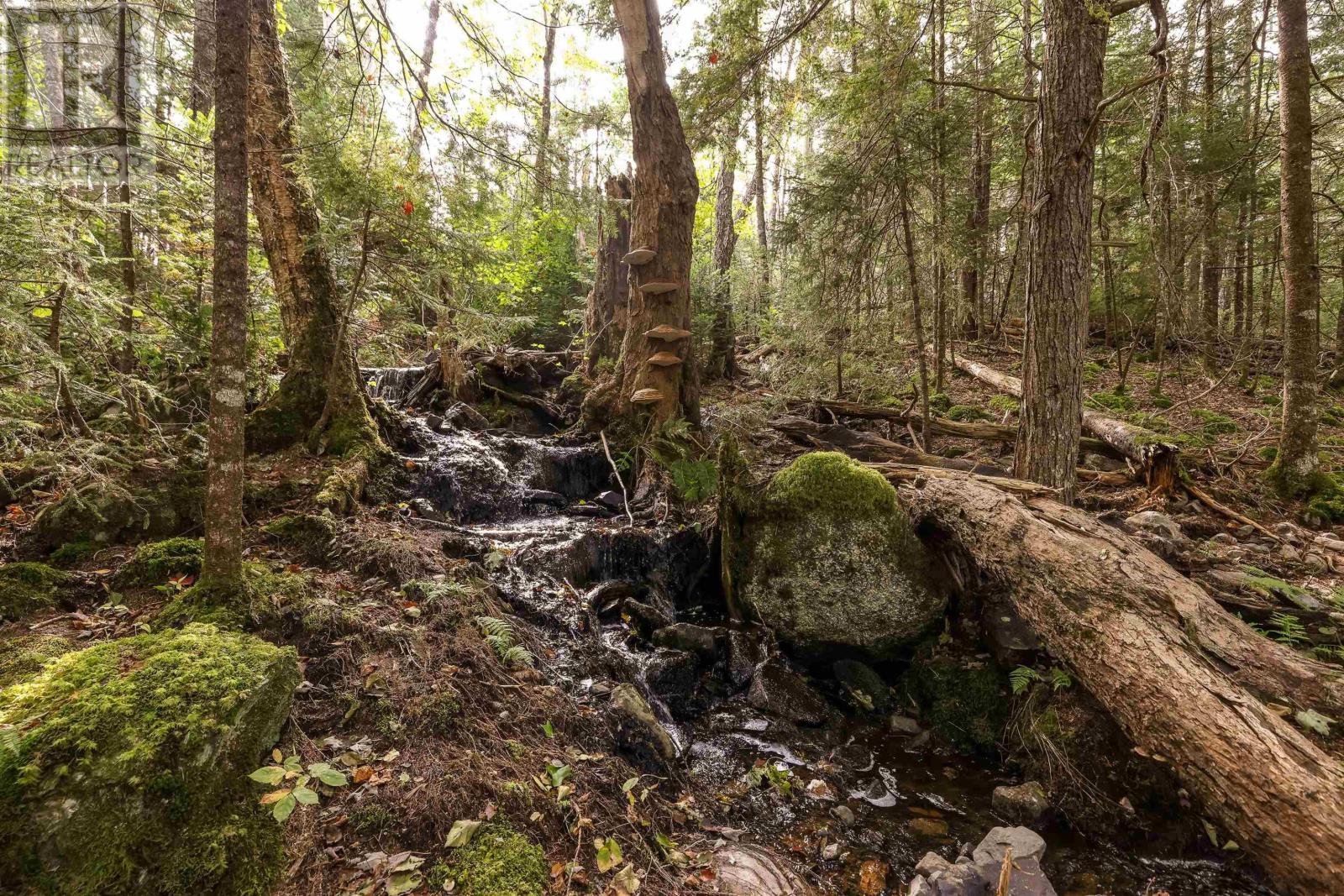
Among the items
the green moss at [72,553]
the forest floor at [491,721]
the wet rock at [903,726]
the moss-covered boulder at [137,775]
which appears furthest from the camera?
the wet rock at [903,726]

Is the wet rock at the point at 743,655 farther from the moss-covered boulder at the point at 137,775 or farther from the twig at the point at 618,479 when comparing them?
the moss-covered boulder at the point at 137,775

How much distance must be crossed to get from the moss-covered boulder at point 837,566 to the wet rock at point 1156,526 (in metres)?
2.37

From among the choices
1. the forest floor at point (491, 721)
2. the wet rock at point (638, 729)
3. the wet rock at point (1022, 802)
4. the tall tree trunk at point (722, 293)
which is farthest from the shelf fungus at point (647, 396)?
the wet rock at point (1022, 802)

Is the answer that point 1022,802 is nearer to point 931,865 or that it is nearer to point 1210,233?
point 931,865

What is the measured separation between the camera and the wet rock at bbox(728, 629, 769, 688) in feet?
15.8

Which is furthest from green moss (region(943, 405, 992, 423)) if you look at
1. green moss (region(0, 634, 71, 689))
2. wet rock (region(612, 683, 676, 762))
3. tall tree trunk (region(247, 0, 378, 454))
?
green moss (region(0, 634, 71, 689))

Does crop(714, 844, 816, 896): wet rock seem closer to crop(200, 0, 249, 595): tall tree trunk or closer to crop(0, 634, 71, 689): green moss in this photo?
crop(200, 0, 249, 595): tall tree trunk

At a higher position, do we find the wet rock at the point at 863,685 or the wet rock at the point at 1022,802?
the wet rock at the point at 863,685

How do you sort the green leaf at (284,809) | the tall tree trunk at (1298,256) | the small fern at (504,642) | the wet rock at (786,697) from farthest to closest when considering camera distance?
the tall tree trunk at (1298,256), the wet rock at (786,697), the small fern at (504,642), the green leaf at (284,809)

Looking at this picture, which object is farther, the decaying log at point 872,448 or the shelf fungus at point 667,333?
the shelf fungus at point 667,333

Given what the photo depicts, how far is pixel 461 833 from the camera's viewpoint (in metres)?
2.25

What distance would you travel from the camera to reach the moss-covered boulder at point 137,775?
170 centimetres

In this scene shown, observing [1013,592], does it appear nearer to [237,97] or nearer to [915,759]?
[915,759]

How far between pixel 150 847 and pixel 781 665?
4.15m
